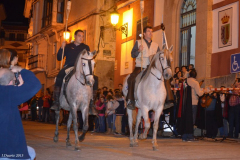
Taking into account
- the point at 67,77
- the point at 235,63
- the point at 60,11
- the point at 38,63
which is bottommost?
the point at 67,77

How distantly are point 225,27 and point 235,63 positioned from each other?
1889 millimetres

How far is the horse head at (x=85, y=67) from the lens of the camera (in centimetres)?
1088

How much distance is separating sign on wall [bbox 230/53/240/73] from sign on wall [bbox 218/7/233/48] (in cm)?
76

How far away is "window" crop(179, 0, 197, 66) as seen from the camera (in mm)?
21839

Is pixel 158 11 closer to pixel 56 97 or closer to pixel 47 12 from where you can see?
pixel 56 97

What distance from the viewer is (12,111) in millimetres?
5633

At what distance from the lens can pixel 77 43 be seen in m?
12.7

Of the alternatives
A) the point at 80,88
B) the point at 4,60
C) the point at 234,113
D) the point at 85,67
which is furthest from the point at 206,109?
A: the point at 4,60

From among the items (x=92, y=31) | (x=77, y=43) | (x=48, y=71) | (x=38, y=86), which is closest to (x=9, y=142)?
(x=38, y=86)

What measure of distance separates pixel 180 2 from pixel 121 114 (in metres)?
7.73

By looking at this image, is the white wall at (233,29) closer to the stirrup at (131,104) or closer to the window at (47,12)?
the stirrup at (131,104)

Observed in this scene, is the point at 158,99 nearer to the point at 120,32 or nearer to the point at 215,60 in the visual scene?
the point at 215,60

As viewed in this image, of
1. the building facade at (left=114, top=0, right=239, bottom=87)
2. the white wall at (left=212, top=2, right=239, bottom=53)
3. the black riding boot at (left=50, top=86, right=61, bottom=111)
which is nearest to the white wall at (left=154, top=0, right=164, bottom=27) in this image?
the building facade at (left=114, top=0, right=239, bottom=87)

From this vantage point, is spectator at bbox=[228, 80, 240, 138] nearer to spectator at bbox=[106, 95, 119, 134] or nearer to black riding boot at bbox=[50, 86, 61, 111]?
spectator at bbox=[106, 95, 119, 134]
